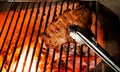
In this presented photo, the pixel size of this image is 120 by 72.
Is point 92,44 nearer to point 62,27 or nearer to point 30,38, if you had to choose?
point 62,27

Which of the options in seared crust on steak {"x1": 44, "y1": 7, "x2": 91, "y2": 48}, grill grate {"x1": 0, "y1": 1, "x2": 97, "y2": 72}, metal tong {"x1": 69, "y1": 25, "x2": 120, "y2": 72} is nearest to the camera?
metal tong {"x1": 69, "y1": 25, "x2": 120, "y2": 72}

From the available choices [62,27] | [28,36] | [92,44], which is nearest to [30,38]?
[28,36]

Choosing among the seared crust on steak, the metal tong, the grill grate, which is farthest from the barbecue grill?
the metal tong

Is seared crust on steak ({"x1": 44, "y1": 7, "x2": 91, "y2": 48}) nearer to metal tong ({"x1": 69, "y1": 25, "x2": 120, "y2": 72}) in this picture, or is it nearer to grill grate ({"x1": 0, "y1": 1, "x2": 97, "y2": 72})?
grill grate ({"x1": 0, "y1": 1, "x2": 97, "y2": 72})

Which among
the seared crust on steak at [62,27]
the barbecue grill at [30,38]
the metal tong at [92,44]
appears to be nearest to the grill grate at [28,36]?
the barbecue grill at [30,38]

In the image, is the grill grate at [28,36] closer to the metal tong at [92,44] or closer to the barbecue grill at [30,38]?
the barbecue grill at [30,38]

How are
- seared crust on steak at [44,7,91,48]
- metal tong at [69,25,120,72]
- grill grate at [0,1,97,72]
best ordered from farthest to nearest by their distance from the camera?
grill grate at [0,1,97,72], seared crust on steak at [44,7,91,48], metal tong at [69,25,120,72]

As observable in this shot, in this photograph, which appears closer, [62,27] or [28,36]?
[62,27]
